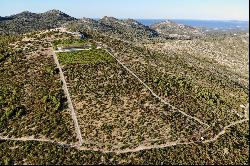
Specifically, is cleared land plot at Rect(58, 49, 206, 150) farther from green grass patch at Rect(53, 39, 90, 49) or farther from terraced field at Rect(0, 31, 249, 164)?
green grass patch at Rect(53, 39, 90, 49)


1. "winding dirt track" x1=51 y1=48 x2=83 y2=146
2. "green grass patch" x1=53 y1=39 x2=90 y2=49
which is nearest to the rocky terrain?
"winding dirt track" x1=51 y1=48 x2=83 y2=146

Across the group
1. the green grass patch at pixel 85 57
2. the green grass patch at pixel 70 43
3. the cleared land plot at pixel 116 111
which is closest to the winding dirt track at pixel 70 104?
the cleared land plot at pixel 116 111

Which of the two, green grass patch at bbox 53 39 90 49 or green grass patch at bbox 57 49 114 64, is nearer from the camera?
green grass patch at bbox 57 49 114 64

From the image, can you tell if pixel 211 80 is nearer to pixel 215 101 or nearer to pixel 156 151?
pixel 215 101

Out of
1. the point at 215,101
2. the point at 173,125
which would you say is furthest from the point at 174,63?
the point at 173,125

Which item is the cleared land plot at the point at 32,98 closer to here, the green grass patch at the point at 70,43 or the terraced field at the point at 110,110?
the terraced field at the point at 110,110

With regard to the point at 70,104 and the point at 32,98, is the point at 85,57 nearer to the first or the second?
the point at 32,98
